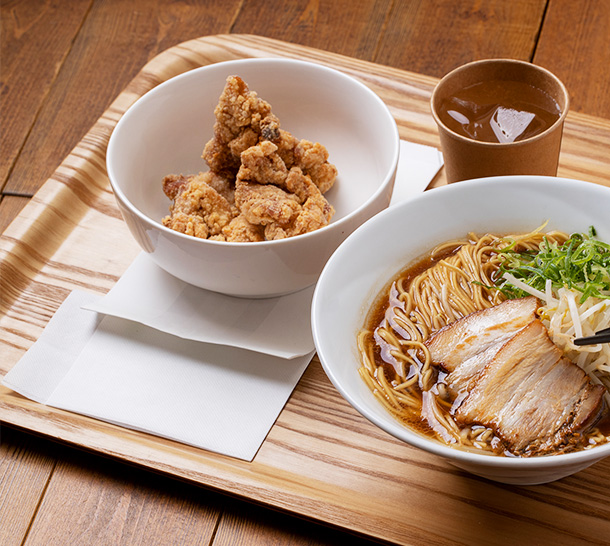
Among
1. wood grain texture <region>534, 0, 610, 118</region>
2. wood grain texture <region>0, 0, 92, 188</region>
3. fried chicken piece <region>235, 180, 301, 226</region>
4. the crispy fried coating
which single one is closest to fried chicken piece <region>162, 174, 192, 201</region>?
the crispy fried coating

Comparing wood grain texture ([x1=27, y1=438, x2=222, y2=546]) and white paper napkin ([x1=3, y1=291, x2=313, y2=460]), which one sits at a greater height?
white paper napkin ([x1=3, y1=291, x2=313, y2=460])

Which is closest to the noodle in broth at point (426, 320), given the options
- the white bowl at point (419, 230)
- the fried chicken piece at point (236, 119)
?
the white bowl at point (419, 230)

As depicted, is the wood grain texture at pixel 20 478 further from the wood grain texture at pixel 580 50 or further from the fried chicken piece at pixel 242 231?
the wood grain texture at pixel 580 50

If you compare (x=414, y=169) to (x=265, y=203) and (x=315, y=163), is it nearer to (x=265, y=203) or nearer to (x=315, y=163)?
(x=315, y=163)

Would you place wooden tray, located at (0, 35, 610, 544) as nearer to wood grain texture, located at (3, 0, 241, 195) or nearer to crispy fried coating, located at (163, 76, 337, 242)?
crispy fried coating, located at (163, 76, 337, 242)

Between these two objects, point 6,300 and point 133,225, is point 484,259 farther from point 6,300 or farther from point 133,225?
point 6,300

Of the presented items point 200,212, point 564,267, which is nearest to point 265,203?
point 200,212
